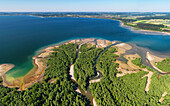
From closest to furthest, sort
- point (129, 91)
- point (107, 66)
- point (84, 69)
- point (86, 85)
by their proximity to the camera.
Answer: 1. point (129, 91)
2. point (86, 85)
3. point (84, 69)
4. point (107, 66)

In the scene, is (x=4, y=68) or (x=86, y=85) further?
(x=4, y=68)

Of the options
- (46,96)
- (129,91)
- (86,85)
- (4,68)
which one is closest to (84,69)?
(86,85)

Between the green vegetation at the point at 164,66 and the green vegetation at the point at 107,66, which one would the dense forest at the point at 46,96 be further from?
the green vegetation at the point at 164,66

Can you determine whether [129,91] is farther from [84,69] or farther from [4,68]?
[4,68]

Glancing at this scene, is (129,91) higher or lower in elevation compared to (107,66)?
lower

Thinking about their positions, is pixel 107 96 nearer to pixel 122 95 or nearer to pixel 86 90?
pixel 122 95

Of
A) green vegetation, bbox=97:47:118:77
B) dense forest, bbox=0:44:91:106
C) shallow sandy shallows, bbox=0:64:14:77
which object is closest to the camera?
dense forest, bbox=0:44:91:106

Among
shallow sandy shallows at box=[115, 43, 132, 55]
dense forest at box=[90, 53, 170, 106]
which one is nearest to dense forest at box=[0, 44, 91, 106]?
dense forest at box=[90, 53, 170, 106]

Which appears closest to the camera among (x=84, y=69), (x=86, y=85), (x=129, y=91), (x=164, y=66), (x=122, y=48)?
(x=129, y=91)

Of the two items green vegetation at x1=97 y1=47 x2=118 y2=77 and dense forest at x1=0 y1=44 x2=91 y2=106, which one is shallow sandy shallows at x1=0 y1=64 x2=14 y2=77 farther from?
green vegetation at x1=97 y1=47 x2=118 y2=77

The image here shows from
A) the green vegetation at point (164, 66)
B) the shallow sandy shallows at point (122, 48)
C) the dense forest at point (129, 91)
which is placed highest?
the shallow sandy shallows at point (122, 48)

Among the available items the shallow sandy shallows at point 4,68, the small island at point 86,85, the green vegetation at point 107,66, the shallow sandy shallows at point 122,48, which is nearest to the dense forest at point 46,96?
the small island at point 86,85
